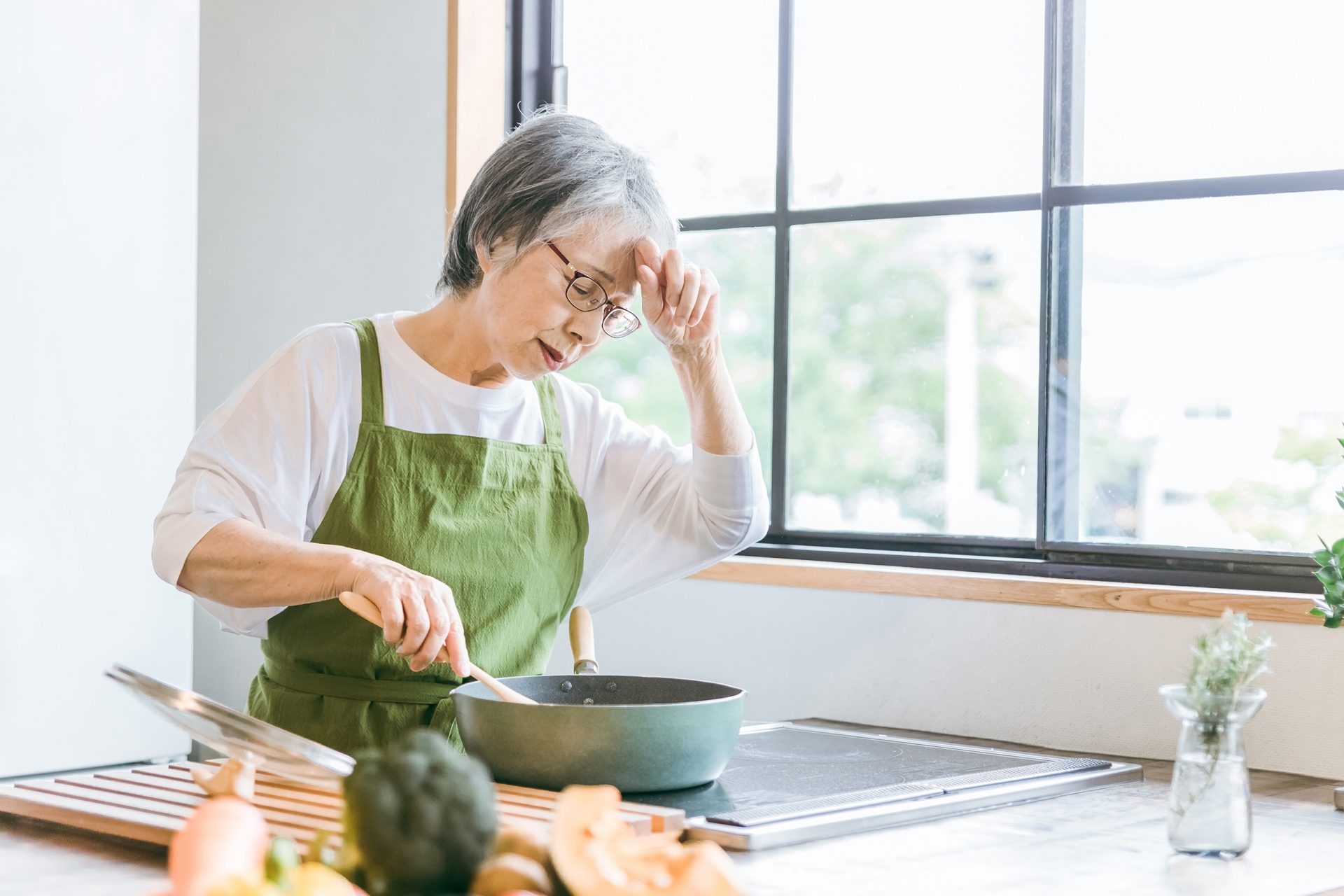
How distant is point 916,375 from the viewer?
268 cm

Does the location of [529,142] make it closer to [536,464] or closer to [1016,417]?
[536,464]

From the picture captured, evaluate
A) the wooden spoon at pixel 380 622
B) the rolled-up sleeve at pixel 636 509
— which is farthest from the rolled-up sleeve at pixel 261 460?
the rolled-up sleeve at pixel 636 509

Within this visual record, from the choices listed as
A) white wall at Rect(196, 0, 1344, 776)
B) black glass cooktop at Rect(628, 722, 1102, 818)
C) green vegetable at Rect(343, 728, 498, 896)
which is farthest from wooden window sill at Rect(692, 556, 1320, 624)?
green vegetable at Rect(343, 728, 498, 896)

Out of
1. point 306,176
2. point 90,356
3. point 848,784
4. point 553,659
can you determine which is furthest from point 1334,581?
point 306,176

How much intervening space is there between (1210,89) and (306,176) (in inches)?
77.5

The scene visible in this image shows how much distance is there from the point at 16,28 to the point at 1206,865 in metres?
2.37

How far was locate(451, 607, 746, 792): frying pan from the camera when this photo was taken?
1.29 meters

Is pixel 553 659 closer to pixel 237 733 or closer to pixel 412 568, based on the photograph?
pixel 412 568

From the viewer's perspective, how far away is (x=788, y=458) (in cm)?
282

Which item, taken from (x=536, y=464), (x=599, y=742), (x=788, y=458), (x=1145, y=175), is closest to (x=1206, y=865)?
(x=599, y=742)

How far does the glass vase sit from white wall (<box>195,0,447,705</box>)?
2112 mm

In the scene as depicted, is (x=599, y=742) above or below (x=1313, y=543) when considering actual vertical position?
below

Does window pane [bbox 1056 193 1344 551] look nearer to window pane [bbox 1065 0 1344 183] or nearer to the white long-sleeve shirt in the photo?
window pane [bbox 1065 0 1344 183]

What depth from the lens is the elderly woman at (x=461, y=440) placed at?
1636mm
